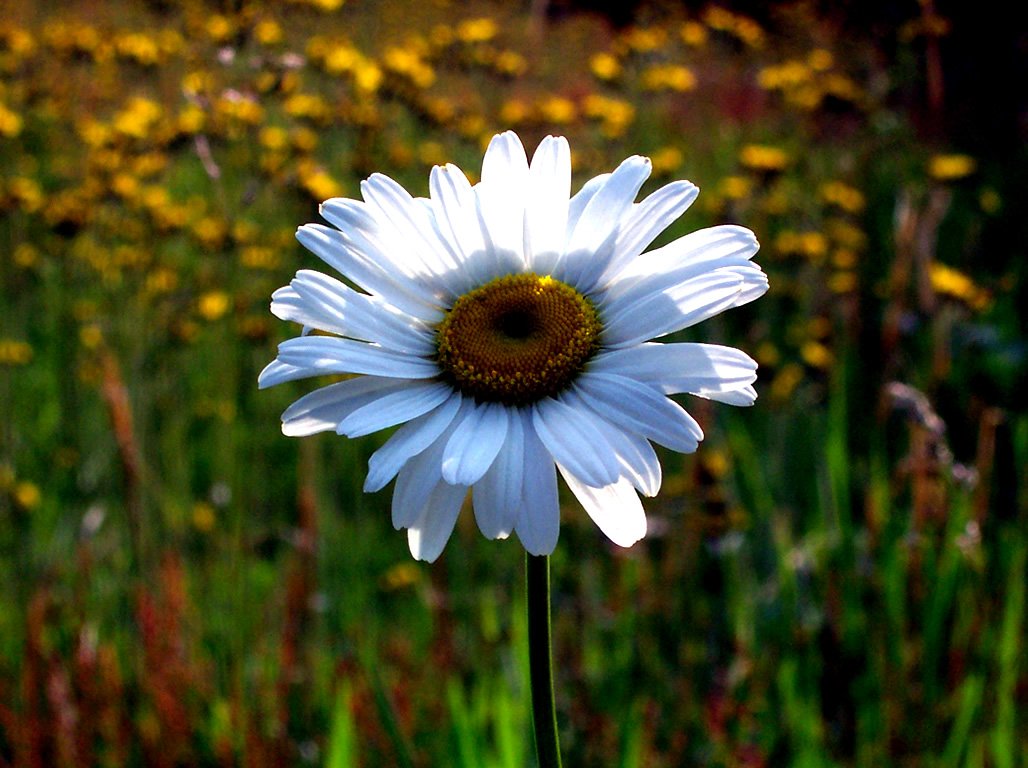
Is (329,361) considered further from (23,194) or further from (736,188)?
(736,188)

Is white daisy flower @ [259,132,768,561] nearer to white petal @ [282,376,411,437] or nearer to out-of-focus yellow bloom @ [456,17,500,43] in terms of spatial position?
white petal @ [282,376,411,437]

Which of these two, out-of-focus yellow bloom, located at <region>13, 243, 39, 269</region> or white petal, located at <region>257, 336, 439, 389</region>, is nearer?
white petal, located at <region>257, 336, 439, 389</region>

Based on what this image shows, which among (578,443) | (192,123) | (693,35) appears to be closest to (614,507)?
(578,443)

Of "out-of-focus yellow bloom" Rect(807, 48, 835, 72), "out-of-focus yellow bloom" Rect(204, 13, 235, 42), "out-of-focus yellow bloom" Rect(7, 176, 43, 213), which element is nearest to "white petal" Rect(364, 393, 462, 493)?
"out-of-focus yellow bloom" Rect(204, 13, 235, 42)

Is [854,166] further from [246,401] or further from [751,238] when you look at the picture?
[751,238]

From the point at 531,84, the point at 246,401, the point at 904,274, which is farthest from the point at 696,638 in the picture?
the point at 531,84

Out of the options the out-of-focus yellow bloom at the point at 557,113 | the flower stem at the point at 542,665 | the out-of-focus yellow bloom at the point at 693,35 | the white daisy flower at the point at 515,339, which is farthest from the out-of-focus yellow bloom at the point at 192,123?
the out-of-focus yellow bloom at the point at 693,35

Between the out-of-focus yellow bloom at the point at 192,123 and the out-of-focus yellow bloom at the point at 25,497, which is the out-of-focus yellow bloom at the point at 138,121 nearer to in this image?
the out-of-focus yellow bloom at the point at 192,123
